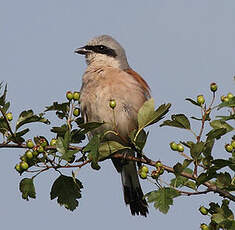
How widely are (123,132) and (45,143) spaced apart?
1.84 meters

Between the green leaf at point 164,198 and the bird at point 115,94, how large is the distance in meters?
1.52

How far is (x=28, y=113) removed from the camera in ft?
13.8

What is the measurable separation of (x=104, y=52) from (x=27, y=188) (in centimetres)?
286

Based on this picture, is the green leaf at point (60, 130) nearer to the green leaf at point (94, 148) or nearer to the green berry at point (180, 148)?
the green leaf at point (94, 148)

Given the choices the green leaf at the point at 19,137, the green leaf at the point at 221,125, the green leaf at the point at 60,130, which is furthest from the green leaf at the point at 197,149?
the green leaf at the point at 19,137

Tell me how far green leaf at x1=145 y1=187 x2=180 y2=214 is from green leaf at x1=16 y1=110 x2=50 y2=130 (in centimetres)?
133

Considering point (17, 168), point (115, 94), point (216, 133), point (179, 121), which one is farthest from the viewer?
point (115, 94)

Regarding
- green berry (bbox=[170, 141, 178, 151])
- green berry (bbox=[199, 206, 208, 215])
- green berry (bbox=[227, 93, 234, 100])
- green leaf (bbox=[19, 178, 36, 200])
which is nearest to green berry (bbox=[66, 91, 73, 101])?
green leaf (bbox=[19, 178, 36, 200])

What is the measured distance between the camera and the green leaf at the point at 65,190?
4.25 m

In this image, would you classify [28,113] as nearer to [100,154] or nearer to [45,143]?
[45,143]

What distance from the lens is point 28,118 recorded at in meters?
4.16

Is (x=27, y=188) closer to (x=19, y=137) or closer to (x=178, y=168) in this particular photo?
(x=19, y=137)

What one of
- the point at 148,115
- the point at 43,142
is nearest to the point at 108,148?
the point at 148,115

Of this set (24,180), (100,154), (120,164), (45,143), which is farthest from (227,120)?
(120,164)
